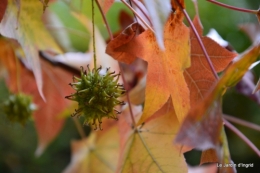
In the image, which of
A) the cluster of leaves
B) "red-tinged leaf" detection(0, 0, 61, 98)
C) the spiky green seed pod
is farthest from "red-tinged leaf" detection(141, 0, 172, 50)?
the spiky green seed pod

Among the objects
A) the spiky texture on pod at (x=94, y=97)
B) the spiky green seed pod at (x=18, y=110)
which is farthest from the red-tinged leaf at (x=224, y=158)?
the spiky green seed pod at (x=18, y=110)

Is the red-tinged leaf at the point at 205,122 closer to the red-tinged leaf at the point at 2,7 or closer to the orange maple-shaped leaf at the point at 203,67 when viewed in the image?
the orange maple-shaped leaf at the point at 203,67

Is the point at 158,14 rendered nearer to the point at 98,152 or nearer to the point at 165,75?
the point at 165,75

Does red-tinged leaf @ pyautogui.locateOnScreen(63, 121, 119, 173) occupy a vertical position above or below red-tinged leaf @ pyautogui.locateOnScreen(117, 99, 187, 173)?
below

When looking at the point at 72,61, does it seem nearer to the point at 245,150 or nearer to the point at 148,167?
the point at 148,167

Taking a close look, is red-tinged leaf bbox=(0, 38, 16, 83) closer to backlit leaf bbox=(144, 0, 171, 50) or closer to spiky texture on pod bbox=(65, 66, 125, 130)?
spiky texture on pod bbox=(65, 66, 125, 130)

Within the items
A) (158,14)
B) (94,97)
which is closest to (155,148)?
(94,97)
